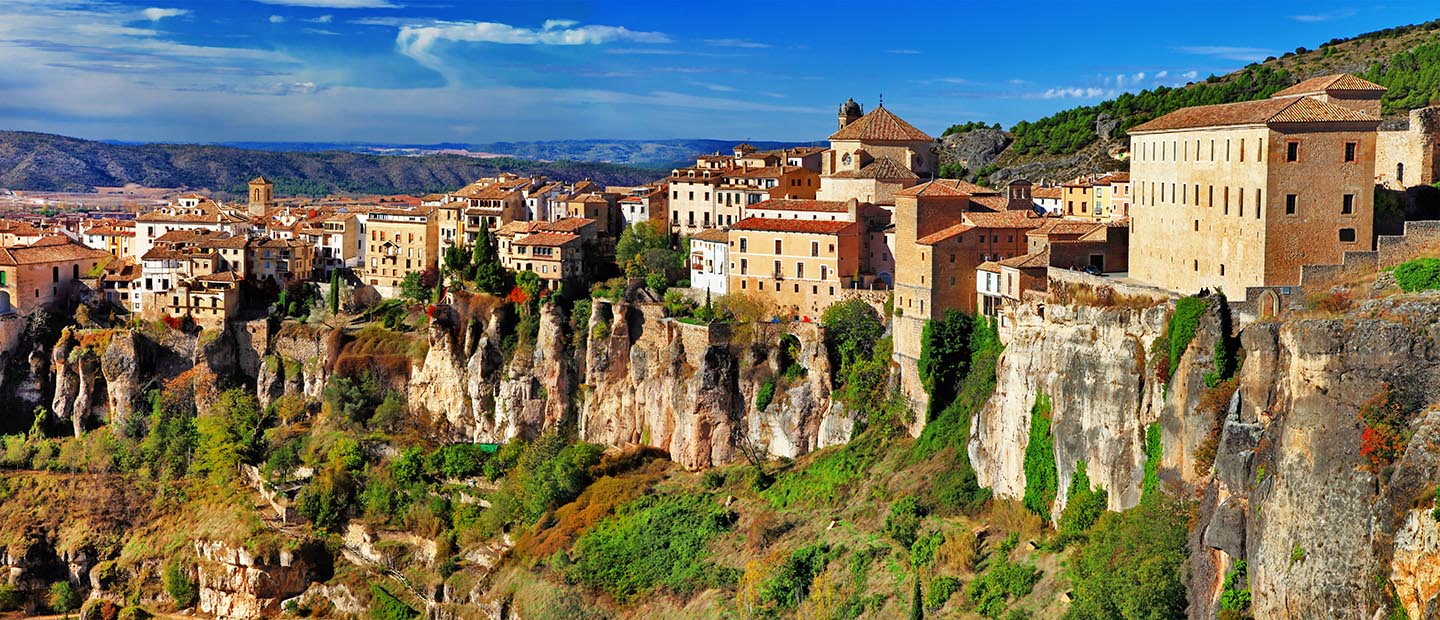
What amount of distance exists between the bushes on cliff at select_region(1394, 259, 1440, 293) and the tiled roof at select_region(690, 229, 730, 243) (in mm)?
30743

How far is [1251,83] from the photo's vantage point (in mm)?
93312

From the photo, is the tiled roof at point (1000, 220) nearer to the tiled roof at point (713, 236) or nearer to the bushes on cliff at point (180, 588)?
the tiled roof at point (713, 236)

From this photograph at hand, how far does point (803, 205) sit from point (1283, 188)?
2645 centimetres

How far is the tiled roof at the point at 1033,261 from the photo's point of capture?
48.0 m

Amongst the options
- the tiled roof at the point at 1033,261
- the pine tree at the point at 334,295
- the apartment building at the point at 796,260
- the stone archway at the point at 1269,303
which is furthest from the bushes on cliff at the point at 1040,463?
the pine tree at the point at 334,295

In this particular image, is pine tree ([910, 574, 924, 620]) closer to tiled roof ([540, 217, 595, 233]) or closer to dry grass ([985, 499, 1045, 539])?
dry grass ([985, 499, 1045, 539])

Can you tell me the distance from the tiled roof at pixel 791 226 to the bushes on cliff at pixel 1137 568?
20.3 metres

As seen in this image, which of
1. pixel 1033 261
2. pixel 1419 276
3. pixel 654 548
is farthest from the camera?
pixel 654 548

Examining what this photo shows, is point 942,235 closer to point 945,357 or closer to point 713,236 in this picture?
point 945,357

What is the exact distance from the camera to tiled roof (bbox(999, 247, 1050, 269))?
48031 mm

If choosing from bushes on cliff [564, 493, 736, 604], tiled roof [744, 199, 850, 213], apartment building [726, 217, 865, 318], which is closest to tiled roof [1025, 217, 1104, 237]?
apartment building [726, 217, 865, 318]

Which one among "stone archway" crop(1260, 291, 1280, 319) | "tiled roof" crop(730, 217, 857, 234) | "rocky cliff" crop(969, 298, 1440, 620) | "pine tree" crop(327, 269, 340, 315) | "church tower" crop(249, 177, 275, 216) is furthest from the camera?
"church tower" crop(249, 177, 275, 216)

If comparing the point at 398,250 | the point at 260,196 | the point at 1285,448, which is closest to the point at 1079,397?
the point at 1285,448

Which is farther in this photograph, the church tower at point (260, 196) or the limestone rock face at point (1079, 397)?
the church tower at point (260, 196)
